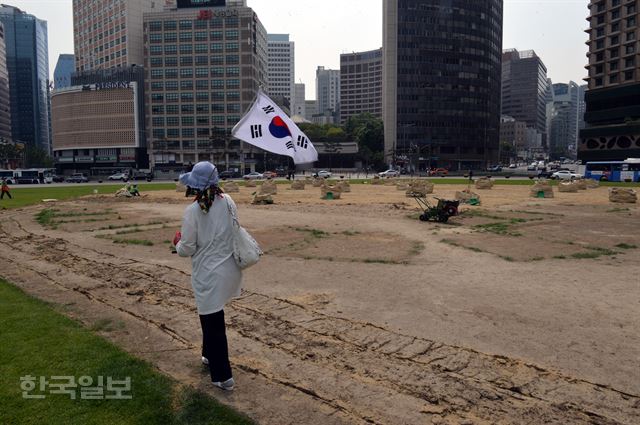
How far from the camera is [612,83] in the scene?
8956 cm

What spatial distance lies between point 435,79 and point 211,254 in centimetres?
13374

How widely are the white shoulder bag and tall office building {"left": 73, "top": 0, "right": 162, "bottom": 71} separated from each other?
397 ft

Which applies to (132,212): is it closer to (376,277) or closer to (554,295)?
(376,277)

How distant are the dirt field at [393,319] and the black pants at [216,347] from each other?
0.74 ft

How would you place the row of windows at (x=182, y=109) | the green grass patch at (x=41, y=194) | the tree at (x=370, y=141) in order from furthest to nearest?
the tree at (x=370, y=141) < the row of windows at (x=182, y=109) < the green grass patch at (x=41, y=194)

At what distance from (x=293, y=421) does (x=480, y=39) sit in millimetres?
145163

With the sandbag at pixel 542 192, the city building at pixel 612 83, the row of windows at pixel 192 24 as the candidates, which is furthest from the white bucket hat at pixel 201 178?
the row of windows at pixel 192 24

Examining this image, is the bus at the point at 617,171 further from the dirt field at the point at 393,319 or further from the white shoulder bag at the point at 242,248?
the white shoulder bag at the point at 242,248

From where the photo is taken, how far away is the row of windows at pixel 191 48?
110125 millimetres

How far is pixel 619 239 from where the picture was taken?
50.5 ft

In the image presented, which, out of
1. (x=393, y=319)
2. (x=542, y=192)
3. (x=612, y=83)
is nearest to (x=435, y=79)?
(x=612, y=83)

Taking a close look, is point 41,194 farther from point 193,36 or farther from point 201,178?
point 193,36

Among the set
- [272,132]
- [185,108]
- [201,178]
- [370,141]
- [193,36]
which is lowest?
[201,178]

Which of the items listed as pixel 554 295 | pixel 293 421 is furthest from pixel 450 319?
pixel 293 421
